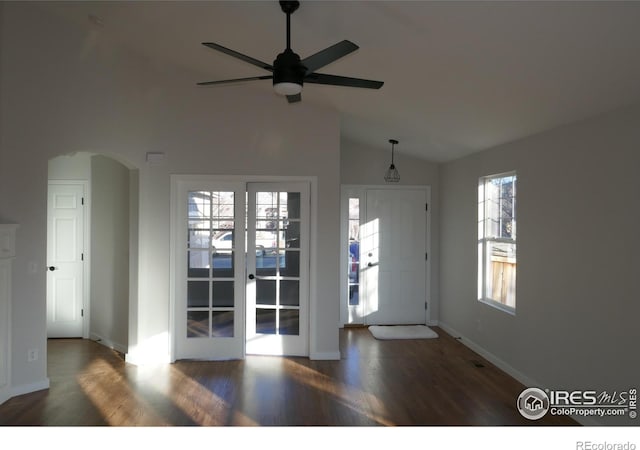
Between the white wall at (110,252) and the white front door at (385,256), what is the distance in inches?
115

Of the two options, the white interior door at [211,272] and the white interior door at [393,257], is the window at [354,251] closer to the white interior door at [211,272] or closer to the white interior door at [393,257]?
the white interior door at [393,257]

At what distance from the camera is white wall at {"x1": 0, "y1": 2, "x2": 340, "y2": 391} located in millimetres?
3899

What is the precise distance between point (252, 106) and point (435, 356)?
352 cm

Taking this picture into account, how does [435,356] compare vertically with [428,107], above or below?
below

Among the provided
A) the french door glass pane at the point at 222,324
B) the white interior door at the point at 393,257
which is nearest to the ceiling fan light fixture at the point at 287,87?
the french door glass pane at the point at 222,324

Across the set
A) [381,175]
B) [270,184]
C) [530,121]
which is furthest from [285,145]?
[530,121]

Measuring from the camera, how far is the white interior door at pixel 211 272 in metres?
4.75

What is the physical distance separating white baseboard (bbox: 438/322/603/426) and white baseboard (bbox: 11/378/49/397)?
4.39 meters

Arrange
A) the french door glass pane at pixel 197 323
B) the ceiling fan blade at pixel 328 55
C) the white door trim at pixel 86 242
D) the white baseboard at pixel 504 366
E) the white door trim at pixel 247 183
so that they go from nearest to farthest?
the ceiling fan blade at pixel 328 55 → the white baseboard at pixel 504 366 → the white door trim at pixel 247 183 → the french door glass pane at pixel 197 323 → the white door trim at pixel 86 242

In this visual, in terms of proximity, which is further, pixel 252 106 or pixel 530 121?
pixel 252 106

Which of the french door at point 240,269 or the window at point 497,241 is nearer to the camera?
the window at point 497,241

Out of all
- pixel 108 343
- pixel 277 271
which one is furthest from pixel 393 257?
pixel 108 343
